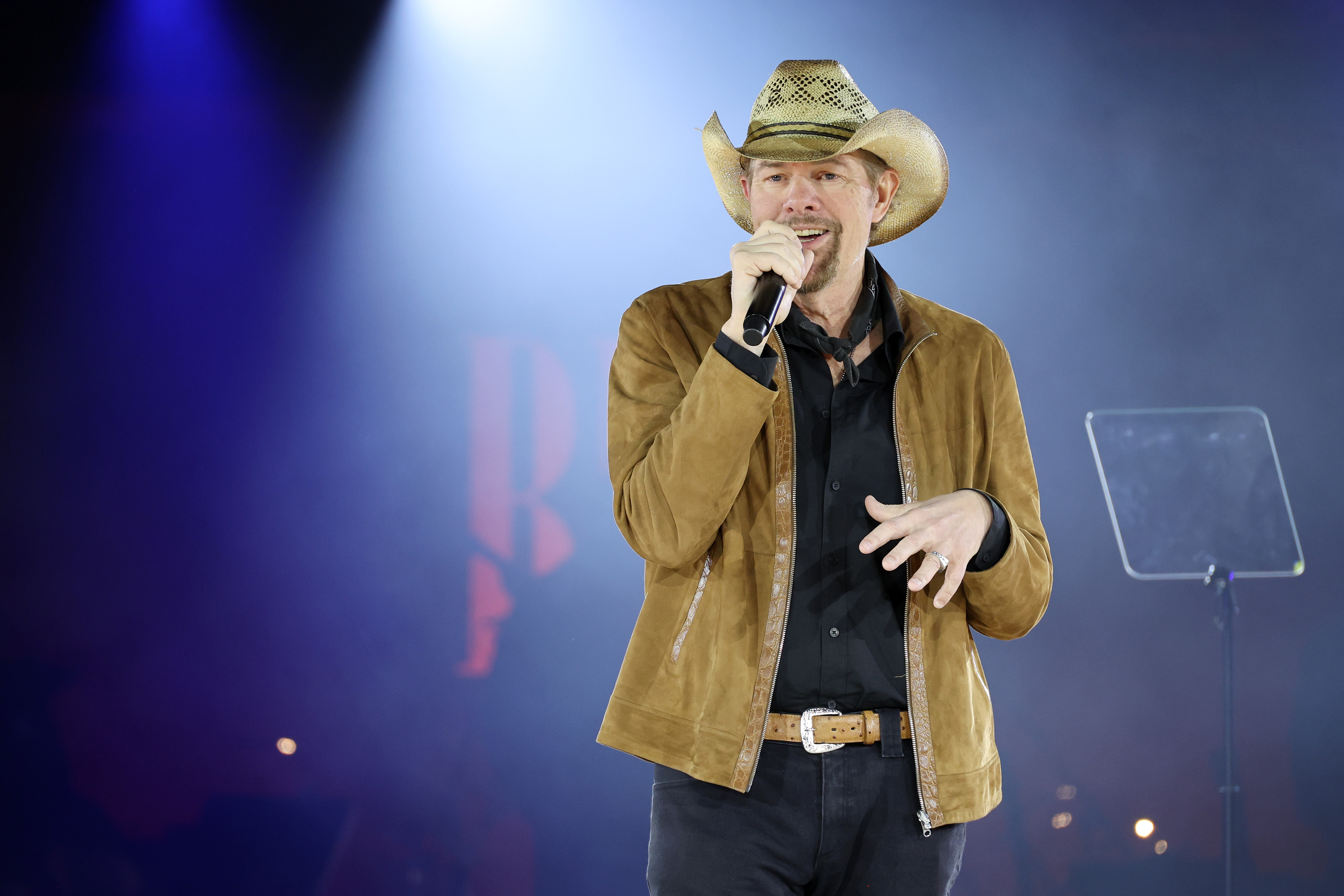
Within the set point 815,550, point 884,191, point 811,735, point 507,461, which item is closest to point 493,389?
point 507,461

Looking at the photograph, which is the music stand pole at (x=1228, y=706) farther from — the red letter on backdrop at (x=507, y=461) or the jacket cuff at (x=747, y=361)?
the jacket cuff at (x=747, y=361)

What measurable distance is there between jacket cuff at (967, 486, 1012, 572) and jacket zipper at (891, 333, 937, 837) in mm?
89

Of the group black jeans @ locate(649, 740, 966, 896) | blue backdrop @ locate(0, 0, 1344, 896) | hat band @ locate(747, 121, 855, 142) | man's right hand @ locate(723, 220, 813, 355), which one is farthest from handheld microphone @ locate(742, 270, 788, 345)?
blue backdrop @ locate(0, 0, 1344, 896)

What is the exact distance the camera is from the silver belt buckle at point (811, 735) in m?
1.35

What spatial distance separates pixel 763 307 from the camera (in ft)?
4.22

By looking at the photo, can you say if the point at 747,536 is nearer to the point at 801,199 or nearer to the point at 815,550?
the point at 815,550

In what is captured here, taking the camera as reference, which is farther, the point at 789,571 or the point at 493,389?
the point at 493,389

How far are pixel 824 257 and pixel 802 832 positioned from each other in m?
0.76

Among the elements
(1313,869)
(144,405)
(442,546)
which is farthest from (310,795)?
(1313,869)

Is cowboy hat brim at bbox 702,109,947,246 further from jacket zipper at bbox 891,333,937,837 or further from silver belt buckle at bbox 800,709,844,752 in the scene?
silver belt buckle at bbox 800,709,844,752

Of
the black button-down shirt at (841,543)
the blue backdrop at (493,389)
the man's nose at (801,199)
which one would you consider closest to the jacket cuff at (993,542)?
the black button-down shirt at (841,543)

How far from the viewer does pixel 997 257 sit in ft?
11.6

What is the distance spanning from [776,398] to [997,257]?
7.57ft

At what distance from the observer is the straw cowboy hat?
5.23 feet
